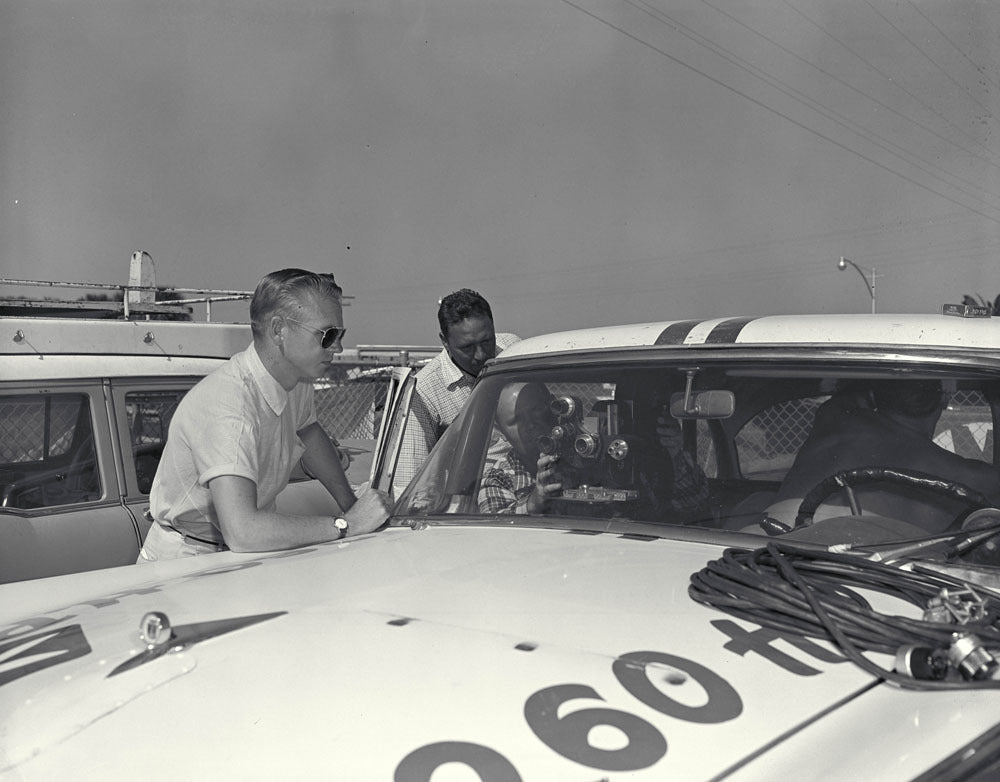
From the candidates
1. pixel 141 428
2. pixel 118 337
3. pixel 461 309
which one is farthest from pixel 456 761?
pixel 118 337

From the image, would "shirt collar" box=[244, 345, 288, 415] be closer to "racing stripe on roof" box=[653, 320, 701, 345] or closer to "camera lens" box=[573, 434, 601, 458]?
"camera lens" box=[573, 434, 601, 458]

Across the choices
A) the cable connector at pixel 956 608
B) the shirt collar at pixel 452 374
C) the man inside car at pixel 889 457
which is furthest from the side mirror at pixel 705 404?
the shirt collar at pixel 452 374

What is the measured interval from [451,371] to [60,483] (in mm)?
2469

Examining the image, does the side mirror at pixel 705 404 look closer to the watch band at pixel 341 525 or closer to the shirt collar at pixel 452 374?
the watch band at pixel 341 525

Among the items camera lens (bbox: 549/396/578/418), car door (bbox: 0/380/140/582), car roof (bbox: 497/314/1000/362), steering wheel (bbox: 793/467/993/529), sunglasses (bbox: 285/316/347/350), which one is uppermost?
sunglasses (bbox: 285/316/347/350)

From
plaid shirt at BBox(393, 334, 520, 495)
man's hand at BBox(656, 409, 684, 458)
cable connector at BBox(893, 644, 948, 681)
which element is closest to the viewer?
cable connector at BBox(893, 644, 948, 681)

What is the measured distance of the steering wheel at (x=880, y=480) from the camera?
2.51 metres

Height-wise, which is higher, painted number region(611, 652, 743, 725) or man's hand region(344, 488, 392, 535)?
man's hand region(344, 488, 392, 535)

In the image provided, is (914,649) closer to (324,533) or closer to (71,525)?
(324,533)

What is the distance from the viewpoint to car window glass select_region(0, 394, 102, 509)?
570 centimetres

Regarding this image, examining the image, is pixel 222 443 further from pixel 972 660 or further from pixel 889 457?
pixel 972 660

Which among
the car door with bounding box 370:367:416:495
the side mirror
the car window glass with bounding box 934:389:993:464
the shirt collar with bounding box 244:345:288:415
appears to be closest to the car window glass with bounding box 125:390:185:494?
the car door with bounding box 370:367:416:495

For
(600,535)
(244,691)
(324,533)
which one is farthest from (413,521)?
(244,691)

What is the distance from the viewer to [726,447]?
3441 millimetres
